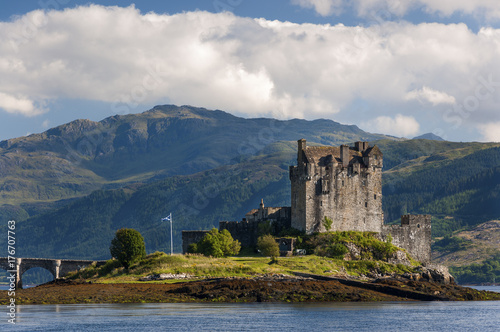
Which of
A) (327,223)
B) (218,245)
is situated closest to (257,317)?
(218,245)

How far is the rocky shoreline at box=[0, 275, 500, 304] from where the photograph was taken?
322 feet

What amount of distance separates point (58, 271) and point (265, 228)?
3975 centimetres

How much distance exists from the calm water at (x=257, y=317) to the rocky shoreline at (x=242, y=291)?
8.75 feet

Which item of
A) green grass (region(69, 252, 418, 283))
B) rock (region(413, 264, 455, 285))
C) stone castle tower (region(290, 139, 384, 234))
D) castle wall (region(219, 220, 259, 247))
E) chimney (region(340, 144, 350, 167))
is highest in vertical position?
chimney (region(340, 144, 350, 167))

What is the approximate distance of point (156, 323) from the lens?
76.8m

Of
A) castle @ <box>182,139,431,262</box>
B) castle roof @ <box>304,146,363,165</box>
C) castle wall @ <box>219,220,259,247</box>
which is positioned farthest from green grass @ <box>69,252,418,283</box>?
castle roof @ <box>304,146,363,165</box>

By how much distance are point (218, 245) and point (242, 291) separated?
19.4 metres

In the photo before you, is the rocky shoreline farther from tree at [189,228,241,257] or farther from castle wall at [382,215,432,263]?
castle wall at [382,215,432,263]

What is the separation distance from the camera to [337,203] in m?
123

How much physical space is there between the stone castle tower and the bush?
7.09 m

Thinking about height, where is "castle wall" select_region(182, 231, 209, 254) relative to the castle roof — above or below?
below

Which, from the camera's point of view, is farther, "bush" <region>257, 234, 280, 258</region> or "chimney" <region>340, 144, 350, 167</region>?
"chimney" <region>340, 144, 350, 167</region>

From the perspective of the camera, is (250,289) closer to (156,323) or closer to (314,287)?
(314,287)

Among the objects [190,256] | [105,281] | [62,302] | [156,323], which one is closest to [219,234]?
[190,256]
